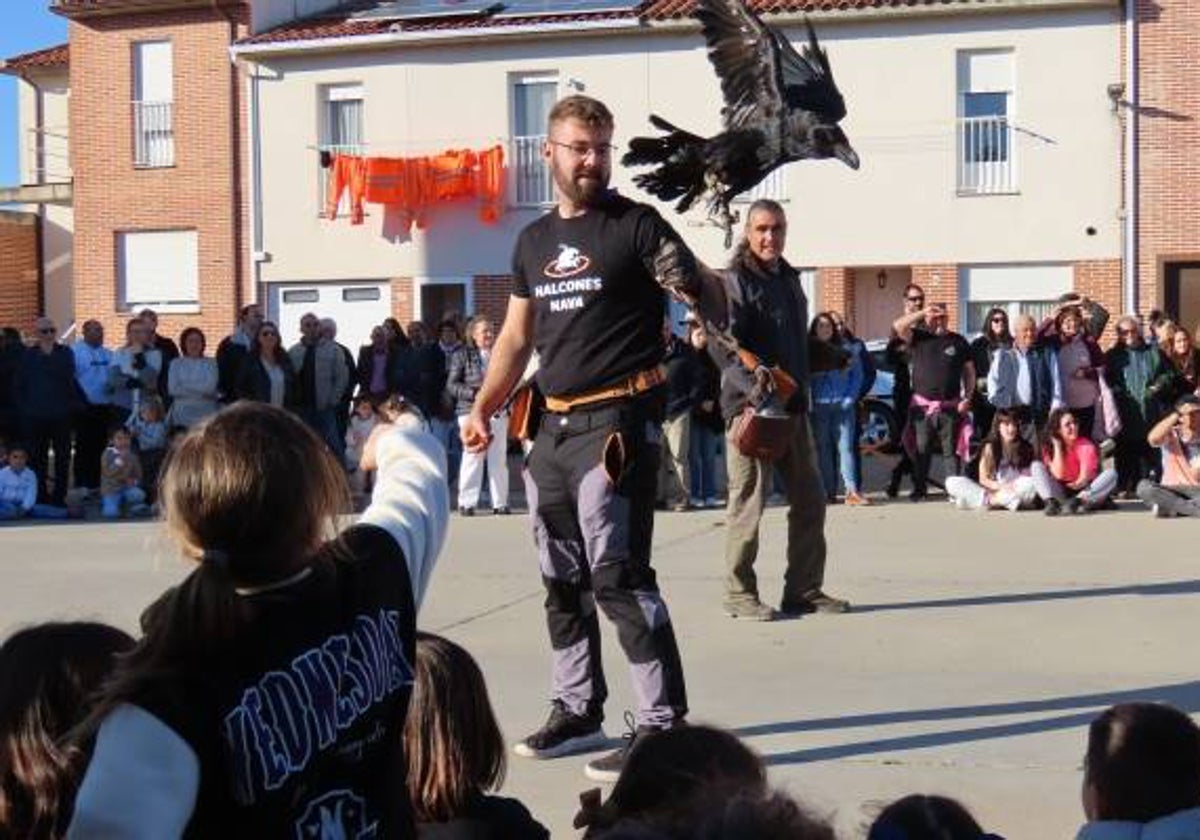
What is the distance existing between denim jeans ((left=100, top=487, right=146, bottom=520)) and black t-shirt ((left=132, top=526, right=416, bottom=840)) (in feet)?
45.3

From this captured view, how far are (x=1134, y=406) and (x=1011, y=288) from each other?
11.7 m

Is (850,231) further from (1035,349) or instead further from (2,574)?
(2,574)

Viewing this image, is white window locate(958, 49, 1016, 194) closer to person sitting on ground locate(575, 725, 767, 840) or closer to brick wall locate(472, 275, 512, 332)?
brick wall locate(472, 275, 512, 332)

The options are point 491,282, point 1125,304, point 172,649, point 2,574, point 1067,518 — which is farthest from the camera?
point 491,282

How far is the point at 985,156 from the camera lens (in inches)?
1057

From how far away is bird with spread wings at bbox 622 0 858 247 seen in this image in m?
11.7

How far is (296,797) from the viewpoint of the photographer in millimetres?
2488

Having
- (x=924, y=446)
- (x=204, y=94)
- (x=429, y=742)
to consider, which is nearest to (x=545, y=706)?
(x=429, y=742)

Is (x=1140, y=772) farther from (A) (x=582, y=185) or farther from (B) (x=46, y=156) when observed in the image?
(B) (x=46, y=156)

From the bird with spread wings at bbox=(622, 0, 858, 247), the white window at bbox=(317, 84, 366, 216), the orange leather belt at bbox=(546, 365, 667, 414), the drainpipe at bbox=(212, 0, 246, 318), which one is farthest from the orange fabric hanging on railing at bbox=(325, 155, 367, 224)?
the orange leather belt at bbox=(546, 365, 667, 414)

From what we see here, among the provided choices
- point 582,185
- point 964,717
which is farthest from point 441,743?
→ point 964,717

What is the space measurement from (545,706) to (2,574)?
19.1 feet

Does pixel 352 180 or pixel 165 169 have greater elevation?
pixel 165 169

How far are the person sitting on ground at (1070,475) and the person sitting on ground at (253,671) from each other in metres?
12.2
